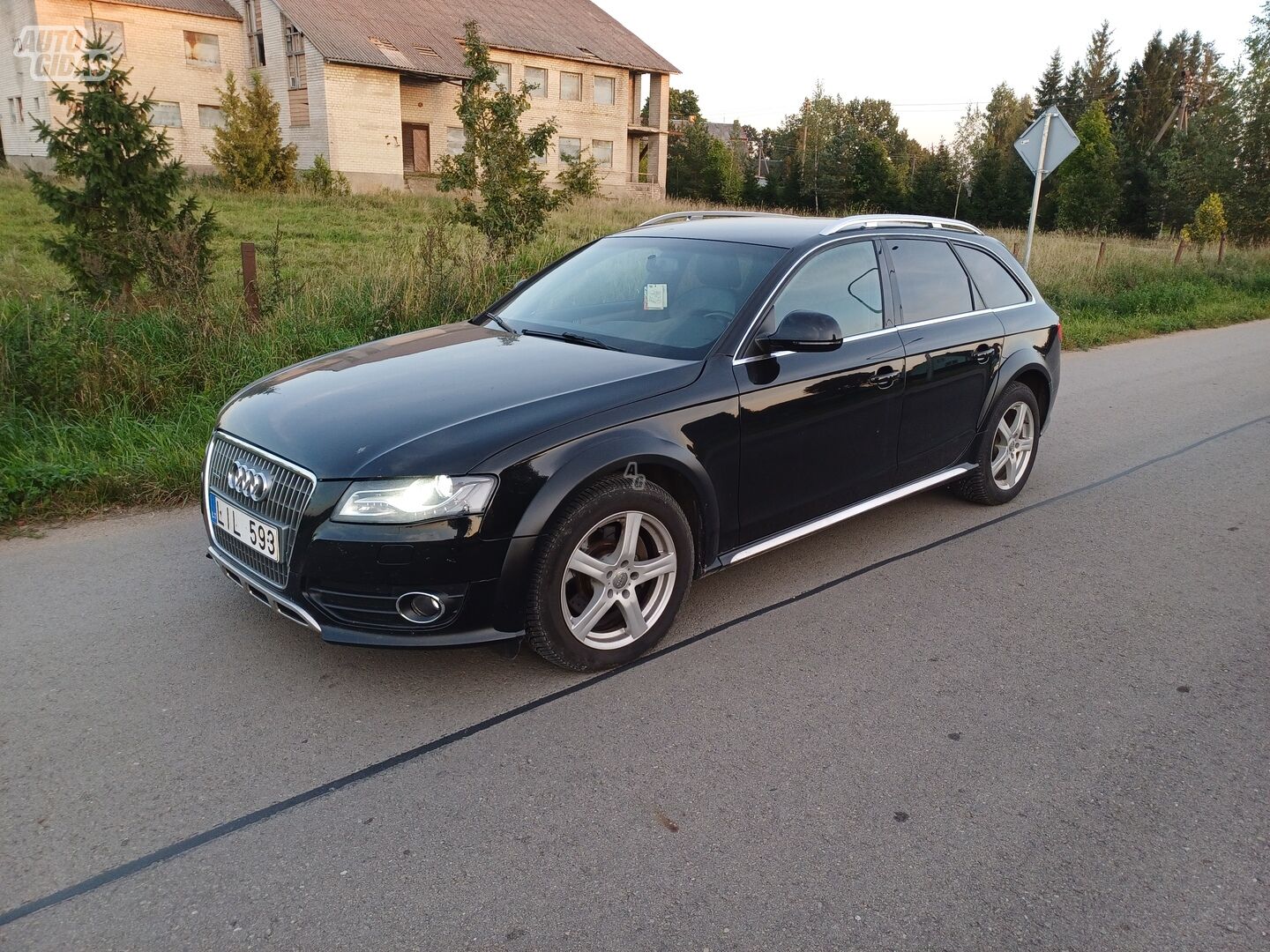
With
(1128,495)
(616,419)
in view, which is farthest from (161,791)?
(1128,495)

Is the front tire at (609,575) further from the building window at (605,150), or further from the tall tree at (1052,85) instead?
the tall tree at (1052,85)

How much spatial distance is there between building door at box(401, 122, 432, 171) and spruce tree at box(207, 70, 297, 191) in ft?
28.7

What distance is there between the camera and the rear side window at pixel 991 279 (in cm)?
554

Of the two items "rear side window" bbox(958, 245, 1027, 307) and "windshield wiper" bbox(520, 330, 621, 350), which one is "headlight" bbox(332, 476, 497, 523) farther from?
"rear side window" bbox(958, 245, 1027, 307)

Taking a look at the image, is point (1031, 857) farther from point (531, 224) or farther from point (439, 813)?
point (531, 224)

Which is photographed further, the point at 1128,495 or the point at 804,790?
the point at 1128,495

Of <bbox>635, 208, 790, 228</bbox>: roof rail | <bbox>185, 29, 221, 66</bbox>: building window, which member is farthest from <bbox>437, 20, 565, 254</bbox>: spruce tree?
<bbox>185, 29, 221, 66</bbox>: building window

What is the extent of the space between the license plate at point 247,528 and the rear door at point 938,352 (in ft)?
9.96

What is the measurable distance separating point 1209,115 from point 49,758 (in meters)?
44.8

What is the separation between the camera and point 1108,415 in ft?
27.3

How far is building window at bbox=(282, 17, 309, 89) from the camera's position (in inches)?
1483

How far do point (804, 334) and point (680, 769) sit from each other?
6.13 ft

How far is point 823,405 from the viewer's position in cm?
434

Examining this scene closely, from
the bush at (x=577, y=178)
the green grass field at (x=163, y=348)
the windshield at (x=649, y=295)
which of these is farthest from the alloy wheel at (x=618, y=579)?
the bush at (x=577, y=178)
